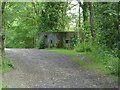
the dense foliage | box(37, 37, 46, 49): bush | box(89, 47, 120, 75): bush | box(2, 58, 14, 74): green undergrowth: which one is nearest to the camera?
the dense foliage

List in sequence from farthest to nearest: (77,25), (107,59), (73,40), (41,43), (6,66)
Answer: (41,43), (77,25), (73,40), (107,59), (6,66)

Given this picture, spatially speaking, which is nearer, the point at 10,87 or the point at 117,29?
the point at 117,29

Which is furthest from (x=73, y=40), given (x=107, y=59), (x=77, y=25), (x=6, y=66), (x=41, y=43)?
(x=6, y=66)

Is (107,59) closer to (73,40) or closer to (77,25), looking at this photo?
(73,40)

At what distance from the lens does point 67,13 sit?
2069 cm

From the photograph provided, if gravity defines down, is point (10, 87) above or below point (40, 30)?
below

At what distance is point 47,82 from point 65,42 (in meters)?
12.3

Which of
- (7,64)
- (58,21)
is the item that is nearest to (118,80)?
(7,64)

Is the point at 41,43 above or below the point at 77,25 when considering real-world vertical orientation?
below

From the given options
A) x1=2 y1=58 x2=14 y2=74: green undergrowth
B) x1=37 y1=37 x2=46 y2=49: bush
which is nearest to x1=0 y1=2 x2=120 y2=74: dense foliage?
x1=37 y1=37 x2=46 y2=49: bush

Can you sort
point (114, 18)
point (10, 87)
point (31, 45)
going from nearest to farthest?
1. point (114, 18)
2. point (10, 87)
3. point (31, 45)

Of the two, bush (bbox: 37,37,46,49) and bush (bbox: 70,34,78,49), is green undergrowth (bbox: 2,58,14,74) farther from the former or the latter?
bush (bbox: 37,37,46,49)

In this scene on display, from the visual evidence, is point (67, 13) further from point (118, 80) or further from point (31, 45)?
point (118, 80)

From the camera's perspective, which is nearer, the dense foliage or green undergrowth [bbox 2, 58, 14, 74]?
the dense foliage
